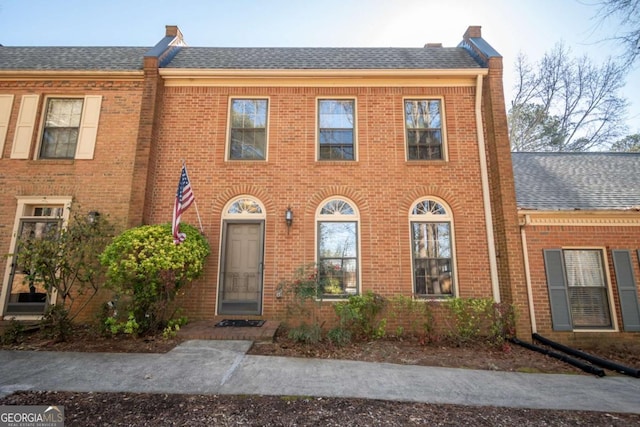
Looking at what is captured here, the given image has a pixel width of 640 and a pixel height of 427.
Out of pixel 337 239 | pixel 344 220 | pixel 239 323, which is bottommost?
pixel 239 323

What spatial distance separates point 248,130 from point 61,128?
468 centimetres

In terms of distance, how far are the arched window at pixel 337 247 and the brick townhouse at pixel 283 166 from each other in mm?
32

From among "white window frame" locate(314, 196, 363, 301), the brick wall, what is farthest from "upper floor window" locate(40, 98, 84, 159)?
"white window frame" locate(314, 196, 363, 301)

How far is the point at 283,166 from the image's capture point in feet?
24.1

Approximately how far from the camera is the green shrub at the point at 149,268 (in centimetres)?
547

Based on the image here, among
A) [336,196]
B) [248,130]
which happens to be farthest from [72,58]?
[336,196]

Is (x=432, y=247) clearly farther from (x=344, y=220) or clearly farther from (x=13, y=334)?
(x=13, y=334)

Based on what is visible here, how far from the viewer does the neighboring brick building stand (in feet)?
20.8

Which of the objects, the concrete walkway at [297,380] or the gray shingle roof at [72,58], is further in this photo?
the gray shingle roof at [72,58]

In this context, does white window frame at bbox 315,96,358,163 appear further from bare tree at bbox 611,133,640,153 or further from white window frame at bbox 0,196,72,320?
bare tree at bbox 611,133,640,153

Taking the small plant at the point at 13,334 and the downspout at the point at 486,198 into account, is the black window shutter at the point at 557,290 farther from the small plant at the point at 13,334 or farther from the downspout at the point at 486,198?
the small plant at the point at 13,334

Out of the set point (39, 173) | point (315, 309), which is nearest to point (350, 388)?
point (315, 309)

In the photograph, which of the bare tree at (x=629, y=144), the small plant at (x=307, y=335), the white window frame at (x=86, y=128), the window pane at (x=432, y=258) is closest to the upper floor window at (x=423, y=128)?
the window pane at (x=432, y=258)

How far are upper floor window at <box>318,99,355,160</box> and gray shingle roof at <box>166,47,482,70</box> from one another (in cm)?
93
